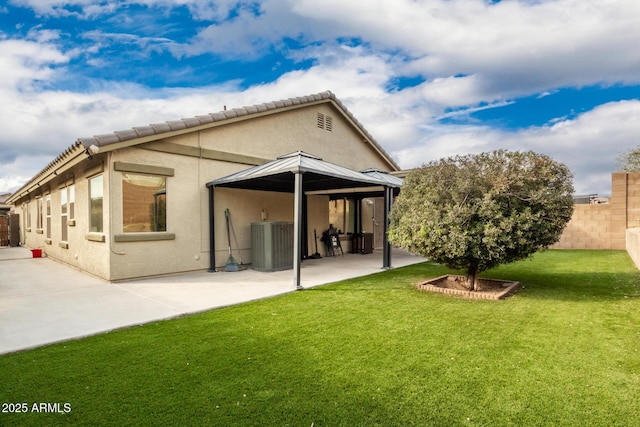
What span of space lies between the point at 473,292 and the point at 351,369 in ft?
12.4

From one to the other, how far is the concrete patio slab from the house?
70 centimetres

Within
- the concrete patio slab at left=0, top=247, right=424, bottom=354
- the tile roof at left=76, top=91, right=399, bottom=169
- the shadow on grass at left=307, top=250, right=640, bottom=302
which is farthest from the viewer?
the tile roof at left=76, top=91, right=399, bottom=169

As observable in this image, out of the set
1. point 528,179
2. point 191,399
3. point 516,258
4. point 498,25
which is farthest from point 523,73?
point 191,399

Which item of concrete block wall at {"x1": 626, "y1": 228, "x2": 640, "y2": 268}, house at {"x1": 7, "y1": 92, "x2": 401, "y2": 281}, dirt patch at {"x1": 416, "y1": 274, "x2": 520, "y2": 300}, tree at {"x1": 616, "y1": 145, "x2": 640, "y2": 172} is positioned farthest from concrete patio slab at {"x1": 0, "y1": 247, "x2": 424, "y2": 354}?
tree at {"x1": 616, "y1": 145, "x2": 640, "y2": 172}

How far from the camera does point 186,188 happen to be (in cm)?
855

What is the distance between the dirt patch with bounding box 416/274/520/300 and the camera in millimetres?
5992

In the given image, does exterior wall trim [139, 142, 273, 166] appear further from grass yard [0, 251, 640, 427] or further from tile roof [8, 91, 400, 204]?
grass yard [0, 251, 640, 427]

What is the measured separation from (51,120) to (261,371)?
19283 mm

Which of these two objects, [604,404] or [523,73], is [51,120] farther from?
[604,404]

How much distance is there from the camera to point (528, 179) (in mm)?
5621

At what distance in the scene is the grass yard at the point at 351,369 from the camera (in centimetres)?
246

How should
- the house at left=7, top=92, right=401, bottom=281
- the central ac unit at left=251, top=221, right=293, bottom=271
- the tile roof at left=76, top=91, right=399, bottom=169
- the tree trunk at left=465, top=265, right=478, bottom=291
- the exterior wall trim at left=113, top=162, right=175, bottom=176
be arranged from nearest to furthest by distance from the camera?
the tree trunk at left=465, top=265, right=478, bottom=291 < the tile roof at left=76, top=91, right=399, bottom=169 < the exterior wall trim at left=113, top=162, right=175, bottom=176 < the house at left=7, top=92, right=401, bottom=281 < the central ac unit at left=251, top=221, right=293, bottom=271

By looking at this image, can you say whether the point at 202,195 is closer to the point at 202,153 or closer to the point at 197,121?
the point at 202,153

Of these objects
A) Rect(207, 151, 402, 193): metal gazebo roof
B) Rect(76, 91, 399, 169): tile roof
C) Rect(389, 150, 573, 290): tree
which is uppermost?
Rect(76, 91, 399, 169): tile roof
